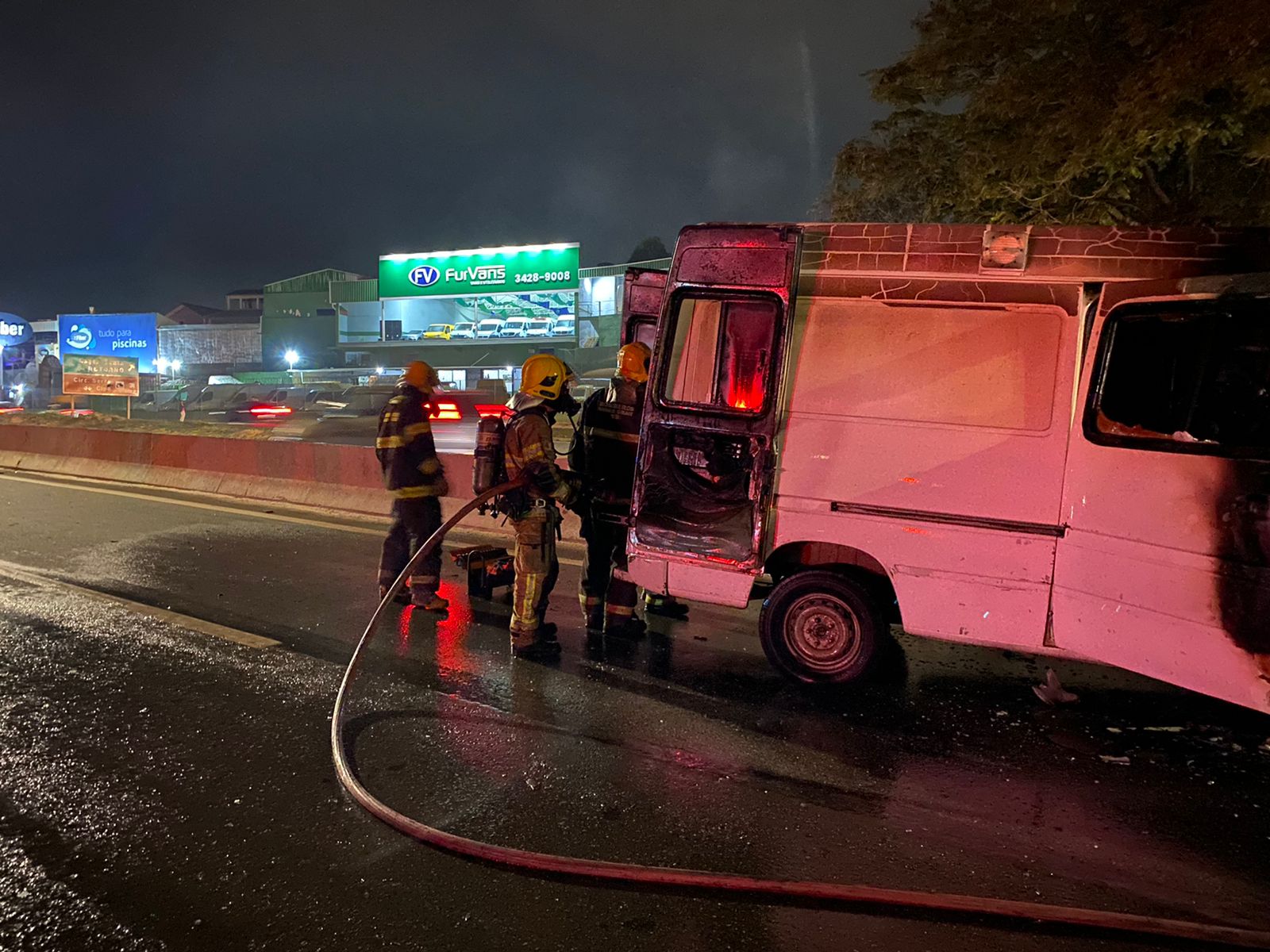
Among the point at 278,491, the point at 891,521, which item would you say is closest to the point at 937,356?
the point at 891,521

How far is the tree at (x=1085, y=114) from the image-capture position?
22.6ft

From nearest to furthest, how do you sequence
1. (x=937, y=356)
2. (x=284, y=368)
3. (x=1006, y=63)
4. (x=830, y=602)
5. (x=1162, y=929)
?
1. (x=1162, y=929)
2. (x=937, y=356)
3. (x=830, y=602)
4. (x=1006, y=63)
5. (x=284, y=368)

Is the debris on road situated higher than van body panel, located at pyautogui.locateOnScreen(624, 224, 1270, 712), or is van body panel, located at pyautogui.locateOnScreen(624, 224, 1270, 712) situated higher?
van body panel, located at pyautogui.locateOnScreen(624, 224, 1270, 712)

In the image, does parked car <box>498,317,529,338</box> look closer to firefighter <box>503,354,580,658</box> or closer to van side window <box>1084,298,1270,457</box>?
firefighter <box>503,354,580,658</box>

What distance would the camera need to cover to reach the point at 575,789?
3.66 meters

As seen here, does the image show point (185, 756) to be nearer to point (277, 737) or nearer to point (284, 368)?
point (277, 737)

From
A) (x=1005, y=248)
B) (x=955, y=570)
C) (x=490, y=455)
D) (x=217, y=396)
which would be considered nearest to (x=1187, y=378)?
(x=1005, y=248)

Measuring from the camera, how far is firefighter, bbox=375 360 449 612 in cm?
641

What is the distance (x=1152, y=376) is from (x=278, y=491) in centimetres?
1056

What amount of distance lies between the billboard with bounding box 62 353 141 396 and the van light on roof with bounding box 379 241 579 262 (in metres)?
18.4

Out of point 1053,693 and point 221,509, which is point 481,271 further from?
point 1053,693

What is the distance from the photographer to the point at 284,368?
50562 millimetres

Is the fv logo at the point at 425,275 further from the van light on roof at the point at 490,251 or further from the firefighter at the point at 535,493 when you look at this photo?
the firefighter at the point at 535,493

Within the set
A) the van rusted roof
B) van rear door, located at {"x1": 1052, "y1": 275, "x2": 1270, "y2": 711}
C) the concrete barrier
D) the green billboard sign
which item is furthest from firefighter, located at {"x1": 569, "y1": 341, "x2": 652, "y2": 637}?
the green billboard sign
